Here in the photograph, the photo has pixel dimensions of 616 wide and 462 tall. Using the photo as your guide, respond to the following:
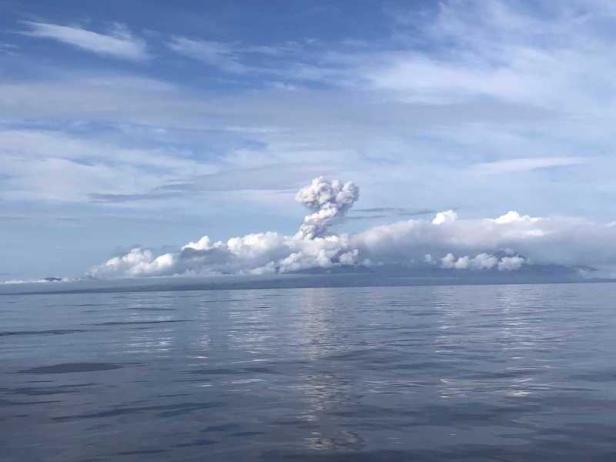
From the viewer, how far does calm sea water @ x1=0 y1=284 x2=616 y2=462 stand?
2311 cm

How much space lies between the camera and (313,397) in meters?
31.2

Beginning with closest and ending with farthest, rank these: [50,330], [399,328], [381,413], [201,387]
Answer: [381,413]
[201,387]
[399,328]
[50,330]

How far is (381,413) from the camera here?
27734mm

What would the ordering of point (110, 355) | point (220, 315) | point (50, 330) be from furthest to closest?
1. point (220, 315)
2. point (50, 330)
3. point (110, 355)

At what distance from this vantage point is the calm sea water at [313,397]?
23109 millimetres

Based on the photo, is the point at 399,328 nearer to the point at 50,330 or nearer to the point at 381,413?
the point at 50,330

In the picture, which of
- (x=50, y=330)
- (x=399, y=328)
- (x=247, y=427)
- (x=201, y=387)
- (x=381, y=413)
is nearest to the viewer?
(x=247, y=427)

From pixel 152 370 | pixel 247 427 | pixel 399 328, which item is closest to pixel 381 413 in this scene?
pixel 247 427

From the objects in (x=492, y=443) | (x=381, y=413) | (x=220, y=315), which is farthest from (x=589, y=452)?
(x=220, y=315)

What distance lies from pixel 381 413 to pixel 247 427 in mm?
5147

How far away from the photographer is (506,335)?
2242 inches

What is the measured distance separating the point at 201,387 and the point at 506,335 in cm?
3004

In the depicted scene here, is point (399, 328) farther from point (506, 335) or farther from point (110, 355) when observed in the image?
point (110, 355)

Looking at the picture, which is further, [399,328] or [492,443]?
[399,328]
